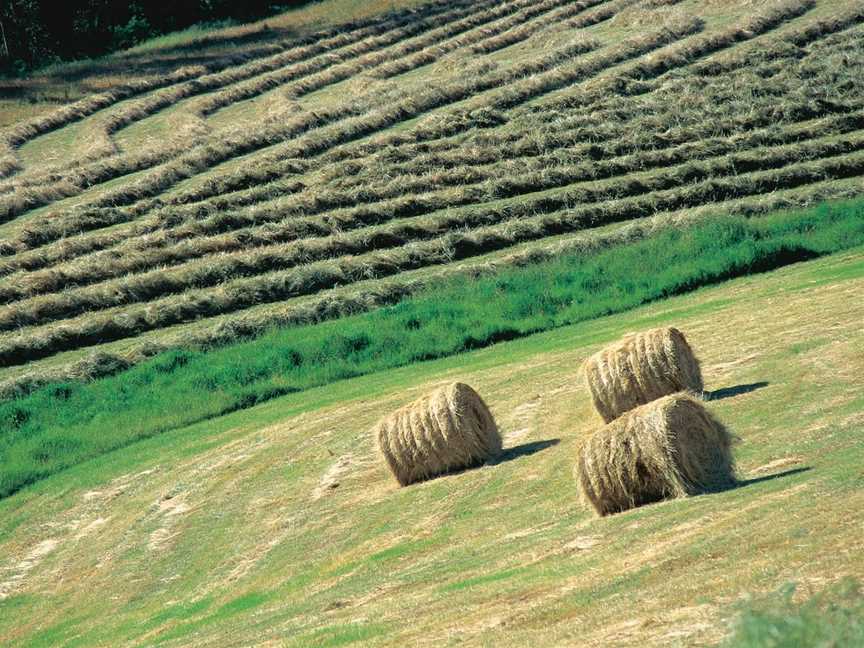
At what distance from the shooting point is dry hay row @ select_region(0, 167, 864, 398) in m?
35.5

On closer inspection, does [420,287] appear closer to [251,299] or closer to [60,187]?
[251,299]

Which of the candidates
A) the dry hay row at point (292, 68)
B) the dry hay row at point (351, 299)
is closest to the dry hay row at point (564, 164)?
the dry hay row at point (351, 299)

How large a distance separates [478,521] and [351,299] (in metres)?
20.4

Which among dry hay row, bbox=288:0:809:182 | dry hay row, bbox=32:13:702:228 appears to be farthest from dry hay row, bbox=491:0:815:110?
dry hay row, bbox=32:13:702:228

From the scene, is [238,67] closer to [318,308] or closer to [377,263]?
[377,263]

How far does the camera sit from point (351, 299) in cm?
3838

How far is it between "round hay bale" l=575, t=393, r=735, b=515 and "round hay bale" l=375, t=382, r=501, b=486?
15.9ft

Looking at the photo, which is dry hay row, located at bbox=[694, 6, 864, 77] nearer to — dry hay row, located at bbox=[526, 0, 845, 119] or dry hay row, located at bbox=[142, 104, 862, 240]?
dry hay row, located at bbox=[526, 0, 845, 119]

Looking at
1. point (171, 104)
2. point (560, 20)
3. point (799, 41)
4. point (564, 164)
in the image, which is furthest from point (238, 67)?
point (799, 41)

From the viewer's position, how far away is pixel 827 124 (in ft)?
155

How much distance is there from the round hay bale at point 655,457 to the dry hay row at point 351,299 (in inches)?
854

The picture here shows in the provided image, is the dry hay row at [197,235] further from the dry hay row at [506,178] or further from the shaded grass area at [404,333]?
the shaded grass area at [404,333]

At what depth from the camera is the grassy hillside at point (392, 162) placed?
133ft

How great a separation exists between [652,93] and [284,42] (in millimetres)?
27267
